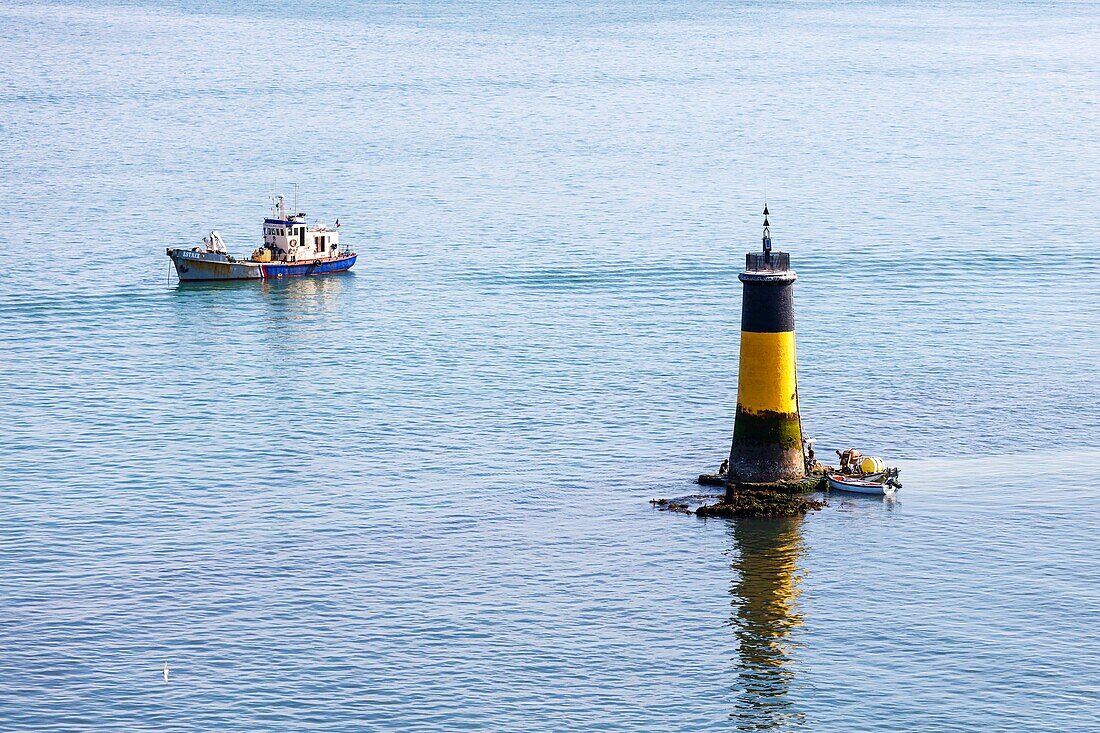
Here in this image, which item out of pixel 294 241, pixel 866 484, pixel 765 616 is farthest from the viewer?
pixel 294 241

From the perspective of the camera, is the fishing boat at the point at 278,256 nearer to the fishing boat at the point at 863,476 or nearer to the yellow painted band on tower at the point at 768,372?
the fishing boat at the point at 863,476

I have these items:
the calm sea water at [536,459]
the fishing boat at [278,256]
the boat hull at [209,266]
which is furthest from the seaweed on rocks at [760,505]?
the fishing boat at [278,256]

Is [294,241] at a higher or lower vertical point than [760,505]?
higher

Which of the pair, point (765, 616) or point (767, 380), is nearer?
point (765, 616)

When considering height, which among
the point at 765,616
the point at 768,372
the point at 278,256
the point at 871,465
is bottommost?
the point at 765,616

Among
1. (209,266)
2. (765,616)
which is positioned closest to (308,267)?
(209,266)

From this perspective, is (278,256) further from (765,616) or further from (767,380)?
(765,616)

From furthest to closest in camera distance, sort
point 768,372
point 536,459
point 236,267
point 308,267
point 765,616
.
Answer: point 308,267 < point 236,267 < point 536,459 < point 768,372 < point 765,616
